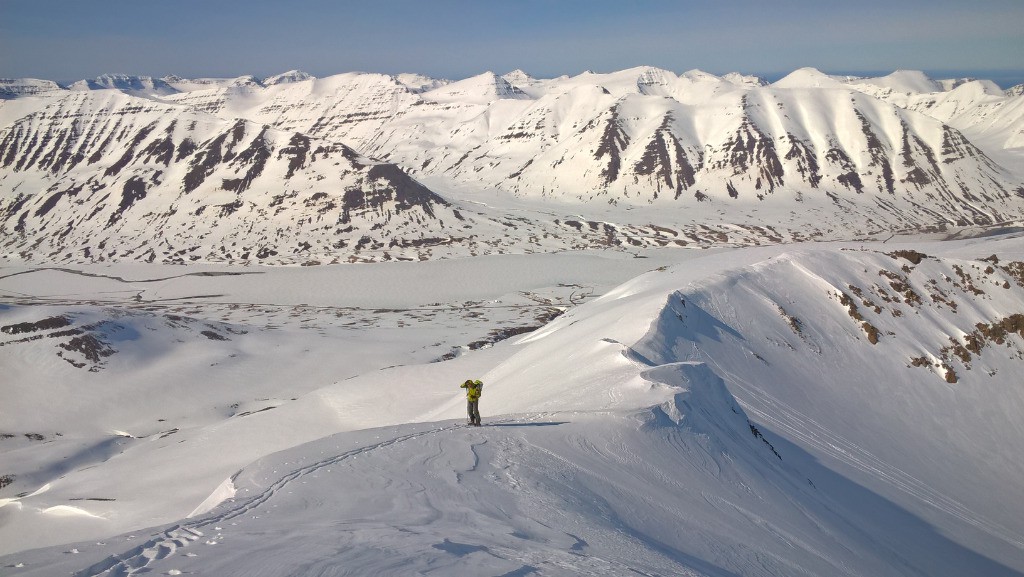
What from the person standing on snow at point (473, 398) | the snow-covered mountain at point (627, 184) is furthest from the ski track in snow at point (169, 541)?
the snow-covered mountain at point (627, 184)

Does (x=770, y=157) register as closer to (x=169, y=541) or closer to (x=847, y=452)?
(x=847, y=452)

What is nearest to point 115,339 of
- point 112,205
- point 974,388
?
point 974,388

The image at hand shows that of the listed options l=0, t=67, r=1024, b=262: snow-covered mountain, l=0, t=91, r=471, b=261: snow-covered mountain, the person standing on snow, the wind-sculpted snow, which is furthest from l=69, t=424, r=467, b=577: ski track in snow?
the wind-sculpted snow

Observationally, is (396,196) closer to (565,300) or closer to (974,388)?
(565,300)

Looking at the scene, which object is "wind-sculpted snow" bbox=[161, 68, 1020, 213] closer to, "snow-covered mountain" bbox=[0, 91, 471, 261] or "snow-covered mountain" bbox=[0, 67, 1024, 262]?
"snow-covered mountain" bbox=[0, 67, 1024, 262]

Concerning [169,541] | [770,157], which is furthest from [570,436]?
[770,157]

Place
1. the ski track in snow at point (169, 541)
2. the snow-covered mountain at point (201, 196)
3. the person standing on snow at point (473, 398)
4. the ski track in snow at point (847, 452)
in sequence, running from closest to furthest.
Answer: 1. the ski track in snow at point (169, 541)
2. the person standing on snow at point (473, 398)
3. the ski track in snow at point (847, 452)
4. the snow-covered mountain at point (201, 196)

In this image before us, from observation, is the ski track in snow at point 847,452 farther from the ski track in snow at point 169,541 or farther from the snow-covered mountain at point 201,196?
the snow-covered mountain at point 201,196
